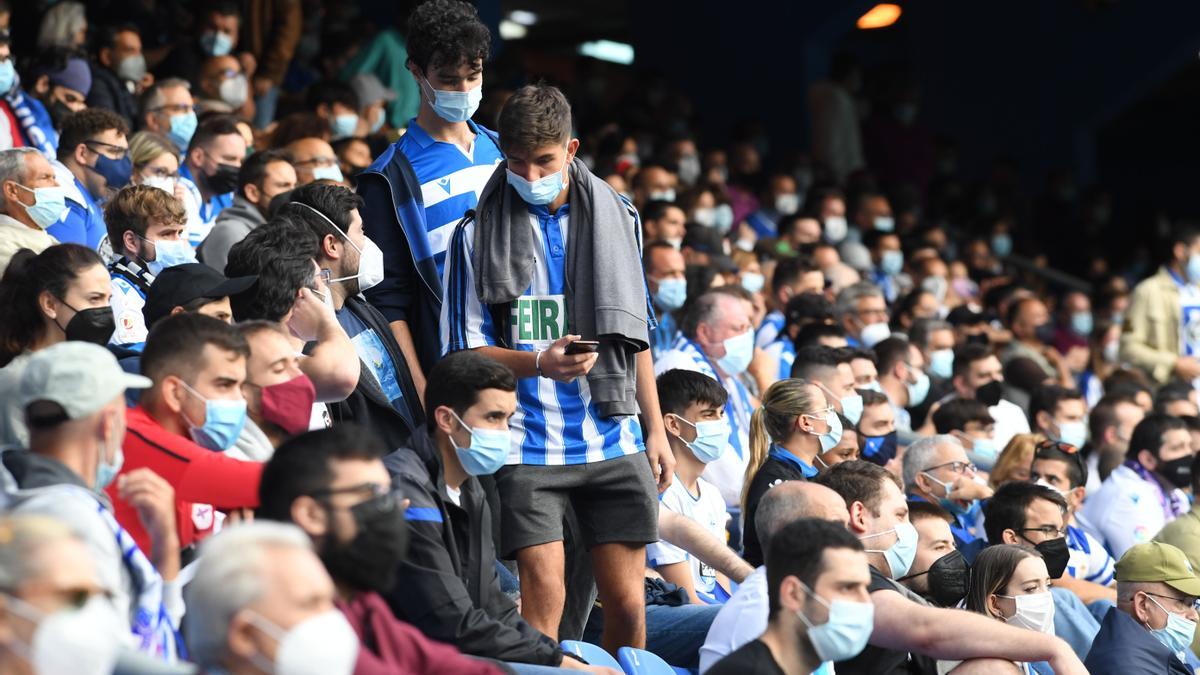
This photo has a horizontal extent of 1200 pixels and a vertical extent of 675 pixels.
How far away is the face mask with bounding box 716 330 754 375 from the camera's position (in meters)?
7.68

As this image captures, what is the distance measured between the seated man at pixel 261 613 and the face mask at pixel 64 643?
0.57 feet

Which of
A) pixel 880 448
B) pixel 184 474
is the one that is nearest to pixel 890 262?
pixel 880 448

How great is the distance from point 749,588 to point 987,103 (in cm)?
1381

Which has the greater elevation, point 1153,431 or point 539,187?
Answer: point 539,187

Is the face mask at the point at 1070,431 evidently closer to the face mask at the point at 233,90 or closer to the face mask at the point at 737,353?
the face mask at the point at 737,353

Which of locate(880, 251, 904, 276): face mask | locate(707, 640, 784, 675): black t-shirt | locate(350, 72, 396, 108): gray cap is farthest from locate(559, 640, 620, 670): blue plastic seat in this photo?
locate(880, 251, 904, 276): face mask

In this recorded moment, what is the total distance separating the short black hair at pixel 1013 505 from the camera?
681 cm

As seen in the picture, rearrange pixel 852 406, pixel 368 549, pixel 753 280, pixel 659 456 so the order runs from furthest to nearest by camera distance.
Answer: pixel 753 280 → pixel 852 406 → pixel 659 456 → pixel 368 549

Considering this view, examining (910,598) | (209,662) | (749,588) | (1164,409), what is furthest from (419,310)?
(1164,409)

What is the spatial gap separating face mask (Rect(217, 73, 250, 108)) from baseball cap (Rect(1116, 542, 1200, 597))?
6.00 m

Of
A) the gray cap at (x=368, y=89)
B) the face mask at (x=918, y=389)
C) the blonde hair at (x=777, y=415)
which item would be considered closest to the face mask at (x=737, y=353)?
the blonde hair at (x=777, y=415)

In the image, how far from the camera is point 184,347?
418cm

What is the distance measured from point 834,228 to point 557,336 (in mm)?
7586

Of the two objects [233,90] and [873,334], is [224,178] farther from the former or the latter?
[873,334]
